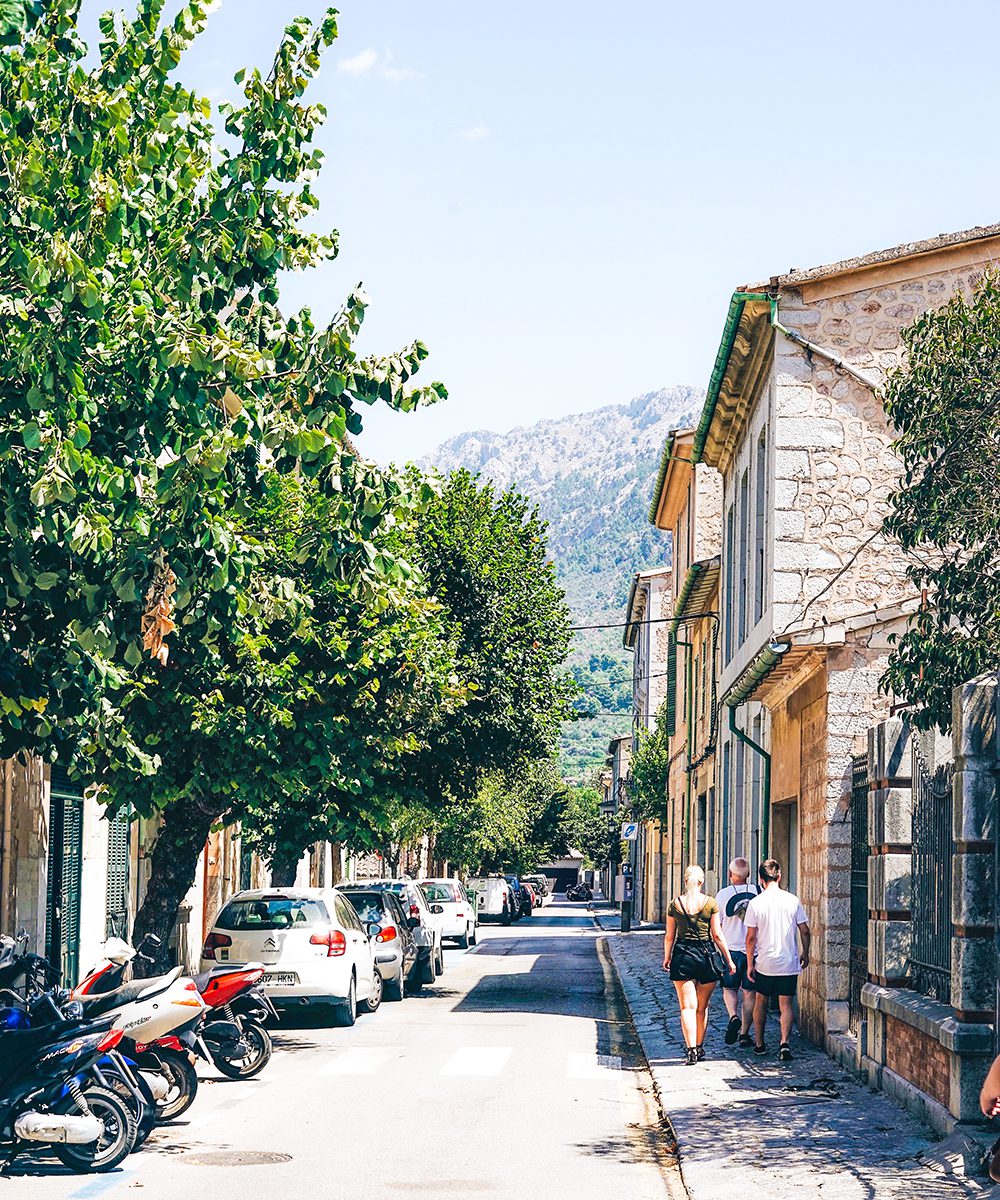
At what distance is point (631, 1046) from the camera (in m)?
17.1

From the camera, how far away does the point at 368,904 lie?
24.7m

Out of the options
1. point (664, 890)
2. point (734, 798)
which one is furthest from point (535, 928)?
point (734, 798)

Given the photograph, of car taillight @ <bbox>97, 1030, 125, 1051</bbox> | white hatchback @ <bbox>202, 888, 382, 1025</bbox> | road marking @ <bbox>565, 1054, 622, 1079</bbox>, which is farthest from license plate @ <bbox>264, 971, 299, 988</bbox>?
car taillight @ <bbox>97, 1030, 125, 1051</bbox>

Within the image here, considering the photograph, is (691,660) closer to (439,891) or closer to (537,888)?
(439,891)

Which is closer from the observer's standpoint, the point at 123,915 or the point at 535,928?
the point at 123,915

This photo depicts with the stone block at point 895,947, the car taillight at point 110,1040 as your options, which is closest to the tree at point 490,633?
the stone block at point 895,947

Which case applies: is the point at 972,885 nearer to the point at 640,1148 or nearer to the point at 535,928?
the point at 640,1148

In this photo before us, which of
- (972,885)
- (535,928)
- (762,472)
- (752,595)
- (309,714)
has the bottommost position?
(535,928)

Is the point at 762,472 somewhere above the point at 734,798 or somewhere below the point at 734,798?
above

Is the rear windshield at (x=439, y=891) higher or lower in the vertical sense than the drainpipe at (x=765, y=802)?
lower

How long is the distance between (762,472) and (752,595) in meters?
1.52

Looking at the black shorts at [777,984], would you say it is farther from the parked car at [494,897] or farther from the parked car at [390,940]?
the parked car at [494,897]

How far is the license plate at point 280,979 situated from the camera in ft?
60.1

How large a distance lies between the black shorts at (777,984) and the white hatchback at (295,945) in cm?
557
